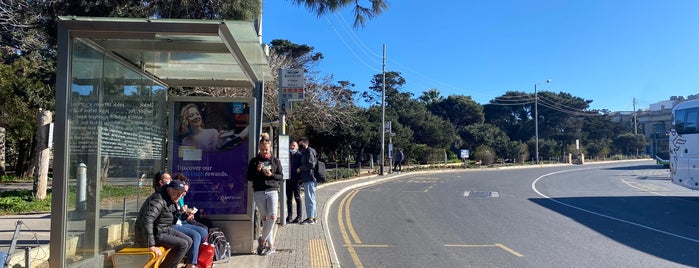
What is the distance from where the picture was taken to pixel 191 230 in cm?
627

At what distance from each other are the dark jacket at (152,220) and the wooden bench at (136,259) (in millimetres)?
99

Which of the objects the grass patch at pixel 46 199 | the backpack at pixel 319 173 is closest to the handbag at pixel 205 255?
the grass patch at pixel 46 199

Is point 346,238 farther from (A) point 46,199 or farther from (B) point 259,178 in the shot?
(A) point 46,199

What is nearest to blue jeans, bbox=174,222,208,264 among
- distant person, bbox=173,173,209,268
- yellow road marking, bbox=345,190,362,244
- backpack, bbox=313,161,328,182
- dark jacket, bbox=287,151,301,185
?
distant person, bbox=173,173,209,268

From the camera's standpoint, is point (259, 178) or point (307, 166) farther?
point (307, 166)

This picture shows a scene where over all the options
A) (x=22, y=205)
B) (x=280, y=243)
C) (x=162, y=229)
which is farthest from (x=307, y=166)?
(x=22, y=205)

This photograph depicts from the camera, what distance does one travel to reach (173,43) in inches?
234

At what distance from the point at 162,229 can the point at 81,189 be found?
0.99 metres

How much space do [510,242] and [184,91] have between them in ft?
36.4

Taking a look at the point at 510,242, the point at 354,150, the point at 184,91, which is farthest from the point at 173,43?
the point at 354,150

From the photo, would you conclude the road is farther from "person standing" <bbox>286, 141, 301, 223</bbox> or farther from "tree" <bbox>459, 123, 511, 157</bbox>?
"tree" <bbox>459, 123, 511, 157</bbox>

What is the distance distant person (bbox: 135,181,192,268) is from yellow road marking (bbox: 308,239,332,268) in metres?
1.95

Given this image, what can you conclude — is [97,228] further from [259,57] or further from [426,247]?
[426,247]

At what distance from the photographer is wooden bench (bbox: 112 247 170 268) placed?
554 centimetres
